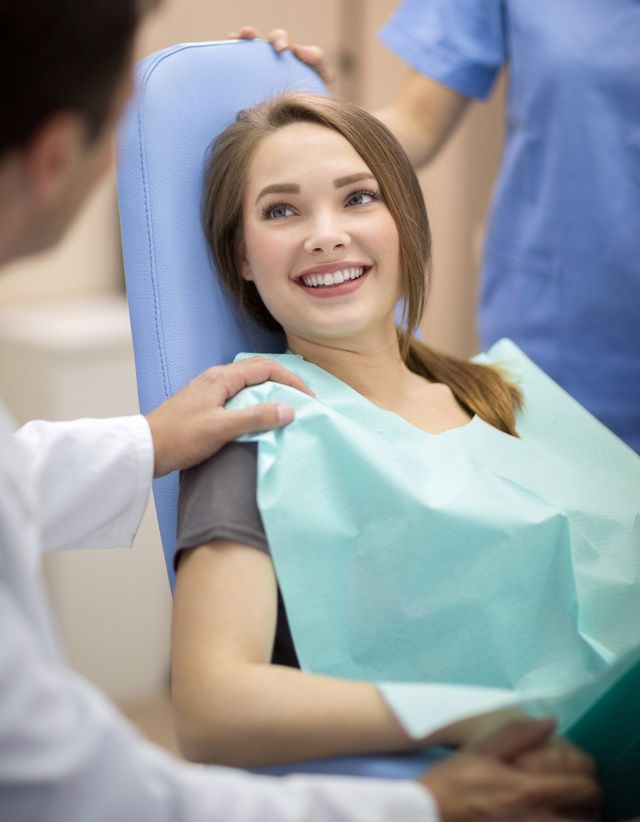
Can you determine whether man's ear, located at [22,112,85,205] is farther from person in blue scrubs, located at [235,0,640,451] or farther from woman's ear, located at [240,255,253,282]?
person in blue scrubs, located at [235,0,640,451]

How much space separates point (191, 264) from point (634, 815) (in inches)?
30.0

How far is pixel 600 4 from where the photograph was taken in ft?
5.41

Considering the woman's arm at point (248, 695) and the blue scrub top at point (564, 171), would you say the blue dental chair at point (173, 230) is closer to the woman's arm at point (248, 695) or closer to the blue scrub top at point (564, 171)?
the woman's arm at point (248, 695)

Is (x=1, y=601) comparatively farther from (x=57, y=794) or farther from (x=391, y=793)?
(x=391, y=793)

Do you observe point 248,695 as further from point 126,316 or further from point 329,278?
point 126,316

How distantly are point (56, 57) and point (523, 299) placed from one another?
118cm

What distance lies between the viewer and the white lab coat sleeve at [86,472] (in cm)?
115

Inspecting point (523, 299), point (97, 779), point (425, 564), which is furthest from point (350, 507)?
point (523, 299)

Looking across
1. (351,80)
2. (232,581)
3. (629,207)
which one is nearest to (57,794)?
(232,581)

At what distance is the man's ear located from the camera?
29.2 inches

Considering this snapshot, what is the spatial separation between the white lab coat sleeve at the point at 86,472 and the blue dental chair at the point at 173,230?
123 mm

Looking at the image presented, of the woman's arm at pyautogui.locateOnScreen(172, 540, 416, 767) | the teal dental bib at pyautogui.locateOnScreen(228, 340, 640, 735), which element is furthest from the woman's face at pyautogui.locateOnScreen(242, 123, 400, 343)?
the woman's arm at pyautogui.locateOnScreen(172, 540, 416, 767)

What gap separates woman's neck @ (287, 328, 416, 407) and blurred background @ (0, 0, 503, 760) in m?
0.78

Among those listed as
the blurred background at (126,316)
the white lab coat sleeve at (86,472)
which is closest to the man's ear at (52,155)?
the white lab coat sleeve at (86,472)
